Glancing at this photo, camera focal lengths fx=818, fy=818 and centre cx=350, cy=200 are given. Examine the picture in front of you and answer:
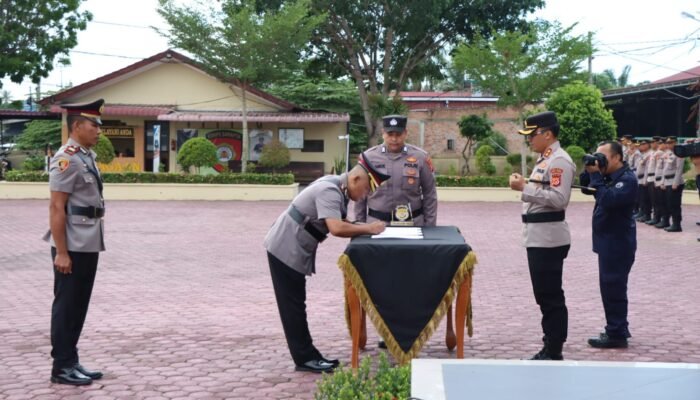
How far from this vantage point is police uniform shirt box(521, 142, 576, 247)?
5844 millimetres

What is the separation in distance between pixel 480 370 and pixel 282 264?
6.28 ft

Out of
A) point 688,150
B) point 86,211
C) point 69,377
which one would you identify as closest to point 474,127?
point 688,150

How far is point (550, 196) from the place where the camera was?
5.82m

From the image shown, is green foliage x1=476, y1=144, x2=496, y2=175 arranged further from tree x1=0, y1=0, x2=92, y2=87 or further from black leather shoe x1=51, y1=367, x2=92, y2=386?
black leather shoe x1=51, y1=367, x2=92, y2=386

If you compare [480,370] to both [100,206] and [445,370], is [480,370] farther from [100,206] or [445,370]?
[100,206]

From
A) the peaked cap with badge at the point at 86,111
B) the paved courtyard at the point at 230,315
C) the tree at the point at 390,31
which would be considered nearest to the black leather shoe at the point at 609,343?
the paved courtyard at the point at 230,315

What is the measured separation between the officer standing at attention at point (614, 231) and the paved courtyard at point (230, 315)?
9.1 inches

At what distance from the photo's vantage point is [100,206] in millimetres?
5750

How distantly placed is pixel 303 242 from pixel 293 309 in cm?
48

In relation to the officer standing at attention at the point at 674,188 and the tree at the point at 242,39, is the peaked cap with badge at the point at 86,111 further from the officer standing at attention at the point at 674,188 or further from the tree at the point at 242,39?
the tree at the point at 242,39

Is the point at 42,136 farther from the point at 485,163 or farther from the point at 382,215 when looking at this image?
the point at 382,215

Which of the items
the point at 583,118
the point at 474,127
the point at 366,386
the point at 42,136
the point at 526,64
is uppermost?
the point at 526,64

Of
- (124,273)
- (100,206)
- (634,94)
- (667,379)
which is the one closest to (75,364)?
(100,206)

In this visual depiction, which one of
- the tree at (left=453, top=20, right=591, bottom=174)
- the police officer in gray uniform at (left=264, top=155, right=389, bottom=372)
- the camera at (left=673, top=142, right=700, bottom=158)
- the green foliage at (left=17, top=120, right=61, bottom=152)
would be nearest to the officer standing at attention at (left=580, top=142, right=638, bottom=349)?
the camera at (left=673, top=142, right=700, bottom=158)
